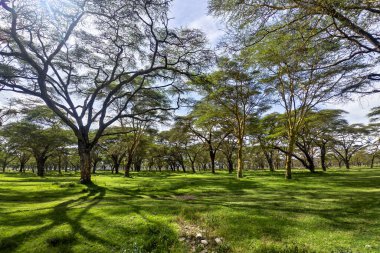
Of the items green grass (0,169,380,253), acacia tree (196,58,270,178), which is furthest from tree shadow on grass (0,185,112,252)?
acacia tree (196,58,270,178)

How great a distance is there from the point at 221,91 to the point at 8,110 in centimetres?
2267

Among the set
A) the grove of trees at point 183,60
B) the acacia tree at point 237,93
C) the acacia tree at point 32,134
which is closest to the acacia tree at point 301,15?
the grove of trees at point 183,60

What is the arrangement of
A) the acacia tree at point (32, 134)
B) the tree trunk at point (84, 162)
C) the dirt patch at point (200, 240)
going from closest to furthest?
the dirt patch at point (200, 240)
the tree trunk at point (84, 162)
the acacia tree at point (32, 134)

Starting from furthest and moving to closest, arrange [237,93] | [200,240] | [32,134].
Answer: [32,134] < [237,93] < [200,240]

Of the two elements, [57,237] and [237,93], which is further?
[237,93]

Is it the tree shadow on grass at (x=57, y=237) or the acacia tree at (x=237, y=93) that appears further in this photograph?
the acacia tree at (x=237, y=93)

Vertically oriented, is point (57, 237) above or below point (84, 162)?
below

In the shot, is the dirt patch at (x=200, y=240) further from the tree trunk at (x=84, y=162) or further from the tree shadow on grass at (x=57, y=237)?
the tree trunk at (x=84, y=162)

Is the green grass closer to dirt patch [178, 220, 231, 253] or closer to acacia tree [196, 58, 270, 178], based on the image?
dirt patch [178, 220, 231, 253]

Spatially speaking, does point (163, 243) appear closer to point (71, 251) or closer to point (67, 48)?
point (71, 251)

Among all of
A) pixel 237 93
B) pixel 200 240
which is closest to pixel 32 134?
pixel 237 93

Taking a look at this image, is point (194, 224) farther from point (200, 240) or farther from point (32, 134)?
point (32, 134)

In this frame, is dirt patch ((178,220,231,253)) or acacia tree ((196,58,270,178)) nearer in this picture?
dirt patch ((178,220,231,253))

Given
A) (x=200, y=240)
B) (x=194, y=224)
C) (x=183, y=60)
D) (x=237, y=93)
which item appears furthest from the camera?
(x=237, y=93)
